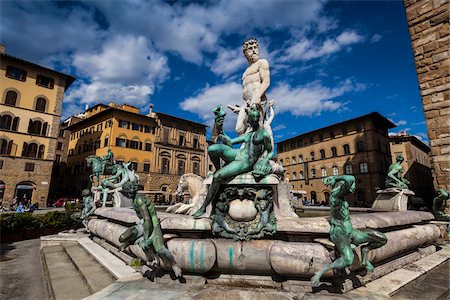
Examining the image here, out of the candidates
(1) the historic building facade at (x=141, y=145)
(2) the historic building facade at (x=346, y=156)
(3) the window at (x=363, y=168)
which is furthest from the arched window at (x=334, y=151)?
(1) the historic building facade at (x=141, y=145)

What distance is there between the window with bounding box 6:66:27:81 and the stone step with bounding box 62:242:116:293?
31.3 metres

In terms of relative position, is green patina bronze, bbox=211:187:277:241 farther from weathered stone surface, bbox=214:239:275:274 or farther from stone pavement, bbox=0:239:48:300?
stone pavement, bbox=0:239:48:300

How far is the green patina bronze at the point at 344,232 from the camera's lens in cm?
261

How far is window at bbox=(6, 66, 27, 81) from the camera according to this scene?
26703 mm

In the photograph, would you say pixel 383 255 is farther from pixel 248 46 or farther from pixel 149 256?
pixel 248 46

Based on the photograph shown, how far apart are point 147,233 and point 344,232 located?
2.22m

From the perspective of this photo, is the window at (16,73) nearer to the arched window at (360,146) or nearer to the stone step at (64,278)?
the stone step at (64,278)

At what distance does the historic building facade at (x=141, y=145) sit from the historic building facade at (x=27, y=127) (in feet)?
22.6

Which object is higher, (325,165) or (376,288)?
(325,165)

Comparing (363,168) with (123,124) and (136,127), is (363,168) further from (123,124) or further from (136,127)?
(123,124)

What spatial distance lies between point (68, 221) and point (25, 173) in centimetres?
2359

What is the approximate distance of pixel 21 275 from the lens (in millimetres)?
3988

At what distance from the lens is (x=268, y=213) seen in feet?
10.0

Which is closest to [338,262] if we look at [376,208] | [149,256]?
[149,256]
